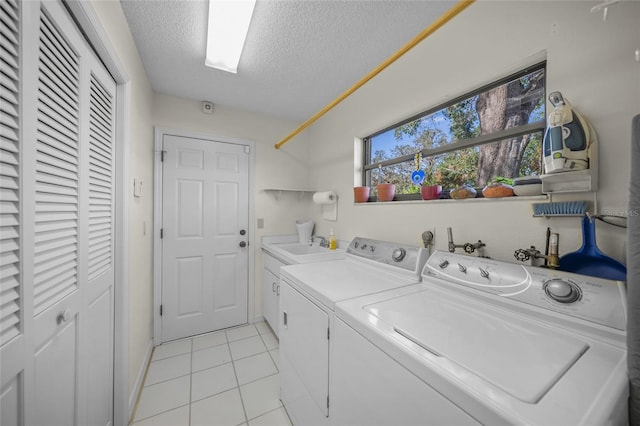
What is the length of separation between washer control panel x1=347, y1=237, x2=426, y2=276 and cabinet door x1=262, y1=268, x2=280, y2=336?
38.0 inches

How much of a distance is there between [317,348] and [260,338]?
60.8 inches

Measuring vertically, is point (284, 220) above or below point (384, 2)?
below

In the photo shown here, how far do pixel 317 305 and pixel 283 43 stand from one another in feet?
5.70

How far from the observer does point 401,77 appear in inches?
67.9

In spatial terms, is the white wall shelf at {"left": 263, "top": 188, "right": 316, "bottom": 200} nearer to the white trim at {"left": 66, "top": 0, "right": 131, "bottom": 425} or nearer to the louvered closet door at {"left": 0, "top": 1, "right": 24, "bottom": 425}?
the white trim at {"left": 66, "top": 0, "right": 131, "bottom": 425}

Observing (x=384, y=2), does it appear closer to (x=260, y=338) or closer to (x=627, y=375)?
(x=627, y=375)

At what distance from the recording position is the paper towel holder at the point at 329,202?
241 cm

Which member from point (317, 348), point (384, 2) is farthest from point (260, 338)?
point (384, 2)

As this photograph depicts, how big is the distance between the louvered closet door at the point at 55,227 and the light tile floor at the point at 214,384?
0.45m

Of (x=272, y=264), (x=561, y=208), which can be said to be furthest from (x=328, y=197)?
(x=561, y=208)

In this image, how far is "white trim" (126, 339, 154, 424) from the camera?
147 cm

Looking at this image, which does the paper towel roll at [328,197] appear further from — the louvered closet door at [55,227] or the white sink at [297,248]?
the louvered closet door at [55,227]

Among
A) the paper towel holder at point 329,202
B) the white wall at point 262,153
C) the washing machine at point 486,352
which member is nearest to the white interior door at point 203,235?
the white wall at point 262,153

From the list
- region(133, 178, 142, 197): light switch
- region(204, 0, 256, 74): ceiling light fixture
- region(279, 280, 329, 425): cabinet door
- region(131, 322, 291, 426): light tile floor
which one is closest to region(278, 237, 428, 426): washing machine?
region(279, 280, 329, 425): cabinet door
